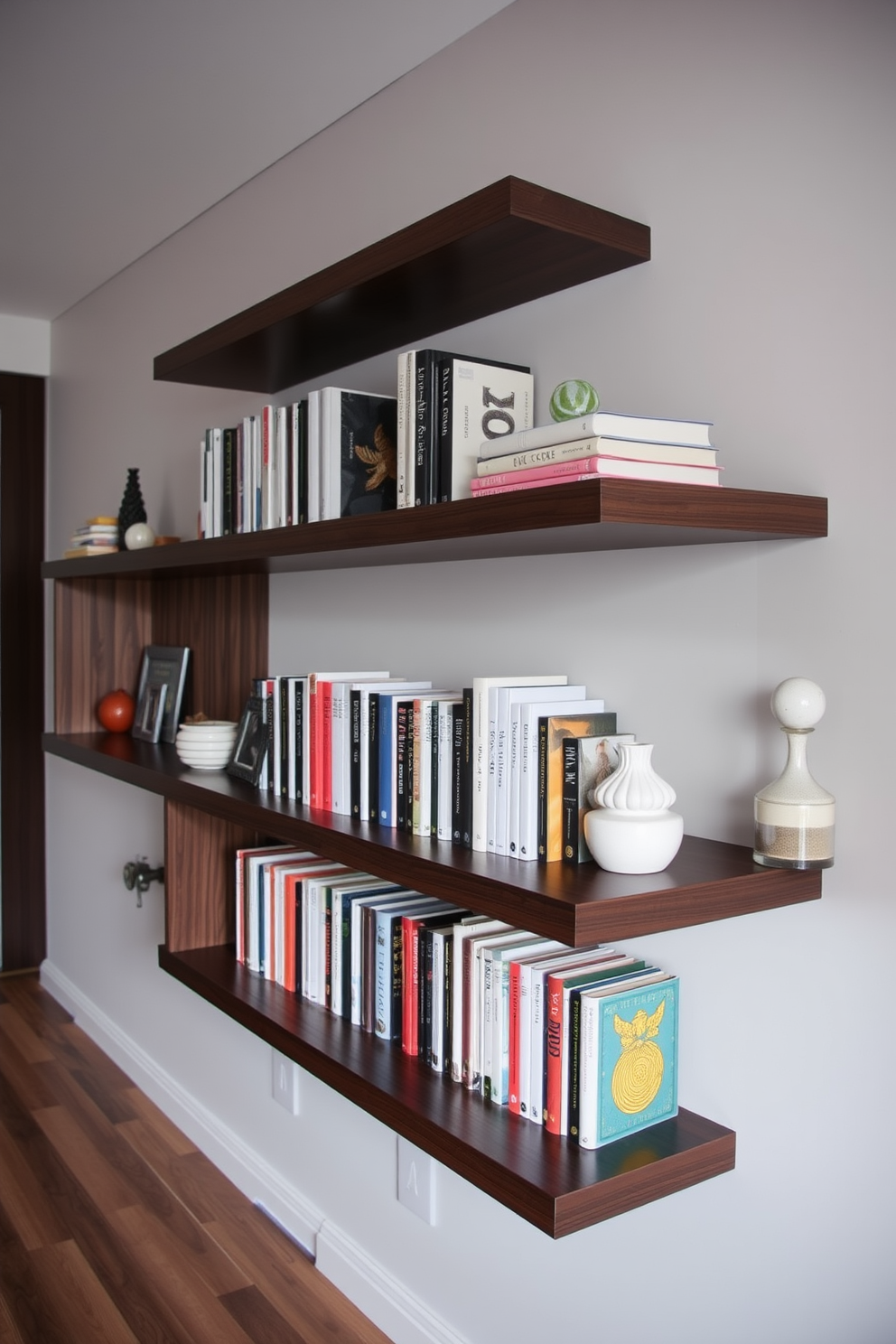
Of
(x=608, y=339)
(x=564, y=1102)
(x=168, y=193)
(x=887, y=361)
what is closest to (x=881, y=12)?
(x=887, y=361)

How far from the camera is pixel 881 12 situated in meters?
1.29

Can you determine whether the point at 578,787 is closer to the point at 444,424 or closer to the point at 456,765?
the point at 456,765

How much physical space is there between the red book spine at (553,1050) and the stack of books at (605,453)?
26.0 inches

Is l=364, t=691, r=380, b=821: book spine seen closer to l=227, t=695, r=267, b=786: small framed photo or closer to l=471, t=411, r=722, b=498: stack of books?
l=227, t=695, r=267, b=786: small framed photo

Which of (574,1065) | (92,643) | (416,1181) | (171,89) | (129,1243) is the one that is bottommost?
(129,1243)

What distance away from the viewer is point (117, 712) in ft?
10.1

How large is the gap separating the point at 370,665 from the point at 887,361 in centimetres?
119

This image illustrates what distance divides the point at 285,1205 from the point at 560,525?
75.2 inches

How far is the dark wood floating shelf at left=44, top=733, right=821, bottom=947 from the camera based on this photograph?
121 cm

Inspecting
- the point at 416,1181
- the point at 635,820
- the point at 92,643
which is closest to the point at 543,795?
the point at 635,820

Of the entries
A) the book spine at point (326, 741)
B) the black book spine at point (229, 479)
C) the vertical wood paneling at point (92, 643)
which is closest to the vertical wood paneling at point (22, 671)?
the vertical wood paneling at point (92, 643)

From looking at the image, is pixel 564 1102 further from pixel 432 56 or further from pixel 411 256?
pixel 432 56

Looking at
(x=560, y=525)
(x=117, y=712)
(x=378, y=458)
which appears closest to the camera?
(x=560, y=525)

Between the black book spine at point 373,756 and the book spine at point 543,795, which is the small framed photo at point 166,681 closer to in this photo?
the black book spine at point 373,756
